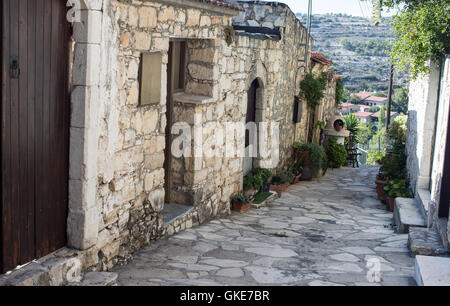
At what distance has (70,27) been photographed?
14.8ft

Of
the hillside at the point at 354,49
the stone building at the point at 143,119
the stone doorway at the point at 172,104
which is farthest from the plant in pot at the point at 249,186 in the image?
the hillside at the point at 354,49

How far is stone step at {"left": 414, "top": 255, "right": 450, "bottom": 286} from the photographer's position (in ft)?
14.8

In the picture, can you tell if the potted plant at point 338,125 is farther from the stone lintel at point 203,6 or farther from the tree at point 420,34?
the stone lintel at point 203,6

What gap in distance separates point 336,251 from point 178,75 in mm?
2951

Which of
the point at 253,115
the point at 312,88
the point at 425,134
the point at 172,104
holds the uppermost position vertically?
the point at 312,88

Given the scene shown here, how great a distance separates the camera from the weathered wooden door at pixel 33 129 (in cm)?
392

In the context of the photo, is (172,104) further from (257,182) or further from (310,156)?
(310,156)

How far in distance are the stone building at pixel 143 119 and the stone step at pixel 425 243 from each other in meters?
2.62

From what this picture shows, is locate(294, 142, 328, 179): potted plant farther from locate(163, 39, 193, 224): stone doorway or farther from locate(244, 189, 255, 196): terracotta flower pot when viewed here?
locate(163, 39, 193, 224): stone doorway

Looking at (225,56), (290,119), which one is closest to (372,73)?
(290,119)

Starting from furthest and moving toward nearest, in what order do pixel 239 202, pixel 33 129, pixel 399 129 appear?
pixel 399 129
pixel 239 202
pixel 33 129

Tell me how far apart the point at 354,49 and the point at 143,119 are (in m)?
48.2

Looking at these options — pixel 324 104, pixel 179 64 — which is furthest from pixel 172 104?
pixel 324 104

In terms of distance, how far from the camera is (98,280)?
4539 mm
